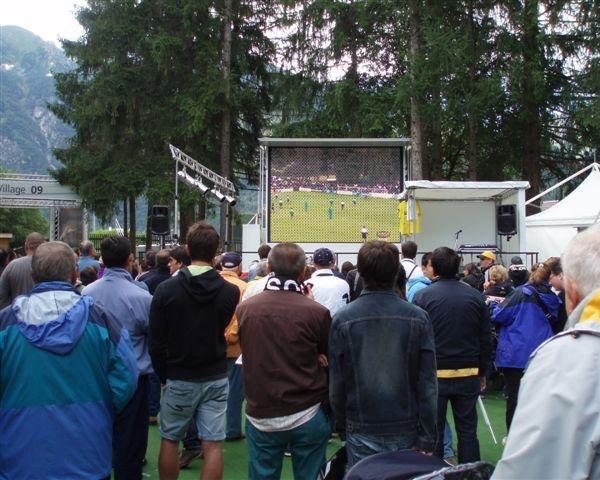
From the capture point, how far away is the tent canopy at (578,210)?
15.2 meters

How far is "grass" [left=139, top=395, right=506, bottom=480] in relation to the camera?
5.42m

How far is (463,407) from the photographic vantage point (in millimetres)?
4785

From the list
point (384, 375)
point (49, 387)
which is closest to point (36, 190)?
point (49, 387)

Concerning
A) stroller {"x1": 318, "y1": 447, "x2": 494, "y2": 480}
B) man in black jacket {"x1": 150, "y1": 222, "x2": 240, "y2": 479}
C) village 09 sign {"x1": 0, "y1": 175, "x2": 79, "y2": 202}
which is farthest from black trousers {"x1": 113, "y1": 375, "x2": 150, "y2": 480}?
village 09 sign {"x1": 0, "y1": 175, "x2": 79, "y2": 202}

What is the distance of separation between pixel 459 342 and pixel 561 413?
10.4 feet

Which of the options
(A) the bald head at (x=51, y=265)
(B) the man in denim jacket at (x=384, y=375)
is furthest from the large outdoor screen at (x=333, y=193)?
(A) the bald head at (x=51, y=265)

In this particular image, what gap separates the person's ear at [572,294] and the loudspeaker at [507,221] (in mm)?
13017

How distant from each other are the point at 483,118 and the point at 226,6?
32.4 ft

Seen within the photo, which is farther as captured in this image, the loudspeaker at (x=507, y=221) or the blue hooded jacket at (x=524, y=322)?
the loudspeaker at (x=507, y=221)

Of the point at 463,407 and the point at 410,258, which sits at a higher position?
the point at 410,258

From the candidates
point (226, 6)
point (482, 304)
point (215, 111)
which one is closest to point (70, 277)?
point (482, 304)

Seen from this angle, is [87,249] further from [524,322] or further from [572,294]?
[572,294]

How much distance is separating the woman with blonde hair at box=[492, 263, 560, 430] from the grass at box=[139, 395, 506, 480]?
2.43 ft

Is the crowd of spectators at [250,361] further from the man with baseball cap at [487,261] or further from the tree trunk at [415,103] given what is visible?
the tree trunk at [415,103]
